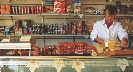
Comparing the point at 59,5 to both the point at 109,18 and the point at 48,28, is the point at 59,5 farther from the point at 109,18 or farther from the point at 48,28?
the point at 109,18

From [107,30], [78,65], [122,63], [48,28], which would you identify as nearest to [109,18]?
[107,30]

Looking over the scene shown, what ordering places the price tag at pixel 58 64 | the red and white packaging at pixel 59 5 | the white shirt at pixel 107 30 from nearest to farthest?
the price tag at pixel 58 64 < the white shirt at pixel 107 30 < the red and white packaging at pixel 59 5

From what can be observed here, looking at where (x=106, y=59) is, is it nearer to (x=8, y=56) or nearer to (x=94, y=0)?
(x=8, y=56)

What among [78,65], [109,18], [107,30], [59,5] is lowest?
[78,65]

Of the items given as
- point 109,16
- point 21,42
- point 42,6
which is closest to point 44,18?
point 42,6

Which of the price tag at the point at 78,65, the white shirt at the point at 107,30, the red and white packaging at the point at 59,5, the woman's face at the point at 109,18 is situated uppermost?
the red and white packaging at the point at 59,5

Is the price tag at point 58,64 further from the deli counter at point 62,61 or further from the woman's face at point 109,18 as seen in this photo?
the woman's face at point 109,18

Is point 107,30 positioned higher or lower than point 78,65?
higher

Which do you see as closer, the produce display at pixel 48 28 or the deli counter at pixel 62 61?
the deli counter at pixel 62 61

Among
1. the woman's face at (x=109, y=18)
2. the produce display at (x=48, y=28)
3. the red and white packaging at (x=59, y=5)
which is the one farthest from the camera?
the produce display at (x=48, y=28)

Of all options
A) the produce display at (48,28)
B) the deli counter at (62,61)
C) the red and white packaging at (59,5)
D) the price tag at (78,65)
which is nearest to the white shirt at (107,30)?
the produce display at (48,28)

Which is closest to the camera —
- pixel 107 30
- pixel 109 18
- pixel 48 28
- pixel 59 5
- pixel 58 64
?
pixel 58 64

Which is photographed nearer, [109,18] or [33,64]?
[33,64]

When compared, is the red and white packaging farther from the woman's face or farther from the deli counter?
the deli counter
